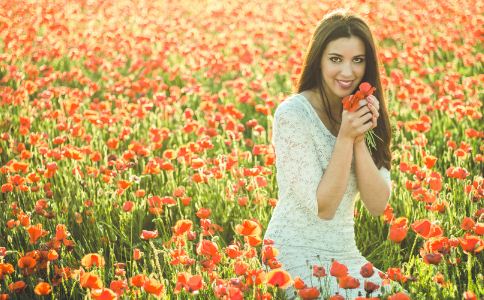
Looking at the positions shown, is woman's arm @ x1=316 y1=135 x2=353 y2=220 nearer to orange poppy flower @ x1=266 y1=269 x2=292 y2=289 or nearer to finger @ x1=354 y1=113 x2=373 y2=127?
finger @ x1=354 y1=113 x2=373 y2=127

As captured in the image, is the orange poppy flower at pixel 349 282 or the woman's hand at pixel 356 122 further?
the woman's hand at pixel 356 122

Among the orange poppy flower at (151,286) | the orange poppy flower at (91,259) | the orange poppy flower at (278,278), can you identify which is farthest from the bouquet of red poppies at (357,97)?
the orange poppy flower at (91,259)

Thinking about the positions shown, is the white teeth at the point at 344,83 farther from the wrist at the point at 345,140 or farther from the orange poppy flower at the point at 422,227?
the orange poppy flower at the point at 422,227

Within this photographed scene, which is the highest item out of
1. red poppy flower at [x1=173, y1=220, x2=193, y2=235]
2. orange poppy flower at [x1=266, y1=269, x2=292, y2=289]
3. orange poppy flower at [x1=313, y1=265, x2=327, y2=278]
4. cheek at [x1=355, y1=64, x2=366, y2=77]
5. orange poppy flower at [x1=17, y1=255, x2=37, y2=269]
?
cheek at [x1=355, y1=64, x2=366, y2=77]

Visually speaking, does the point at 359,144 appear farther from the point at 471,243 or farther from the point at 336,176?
the point at 471,243

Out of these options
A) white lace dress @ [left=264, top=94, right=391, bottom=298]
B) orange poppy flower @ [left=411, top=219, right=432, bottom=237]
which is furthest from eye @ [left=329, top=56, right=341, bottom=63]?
orange poppy flower @ [left=411, top=219, right=432, bottom=237]

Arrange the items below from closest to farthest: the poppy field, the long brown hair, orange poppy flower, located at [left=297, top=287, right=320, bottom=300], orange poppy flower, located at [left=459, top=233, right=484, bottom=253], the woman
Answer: orange poppy flower, located at [left=297, top=287, right=320, bottom=300], orange poppy flower, located at [left=459, top=233, right=484, bottom=253], the poppy field, the woman, the long brown hair

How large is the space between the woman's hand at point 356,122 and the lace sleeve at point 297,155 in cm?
19

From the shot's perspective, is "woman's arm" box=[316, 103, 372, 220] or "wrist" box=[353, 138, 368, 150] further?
"wrist" box=[353, 138, 368, 150]

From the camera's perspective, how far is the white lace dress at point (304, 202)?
9.05 ft

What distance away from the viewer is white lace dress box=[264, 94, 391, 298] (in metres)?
2.76

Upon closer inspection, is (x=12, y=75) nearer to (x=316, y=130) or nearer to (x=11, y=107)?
(x=11, y=107)

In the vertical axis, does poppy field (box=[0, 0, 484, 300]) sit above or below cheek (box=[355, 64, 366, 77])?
below

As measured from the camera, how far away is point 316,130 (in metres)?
2.83
